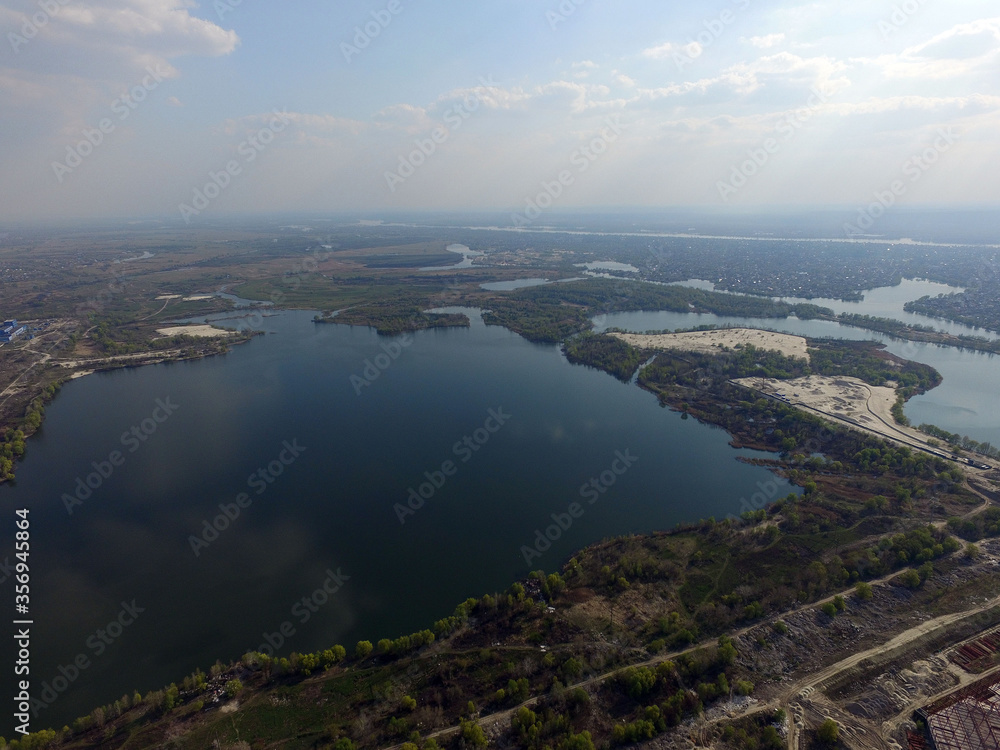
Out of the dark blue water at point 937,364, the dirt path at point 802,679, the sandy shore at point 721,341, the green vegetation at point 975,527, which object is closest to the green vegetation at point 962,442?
the dark blue water at point 937,364

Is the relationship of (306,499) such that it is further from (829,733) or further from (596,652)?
(829,733)

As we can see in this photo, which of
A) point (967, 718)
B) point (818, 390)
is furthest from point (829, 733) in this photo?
point (818, 390)

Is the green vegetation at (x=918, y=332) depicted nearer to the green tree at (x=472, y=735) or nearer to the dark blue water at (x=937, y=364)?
the dark blue water at (x=937, y=364)

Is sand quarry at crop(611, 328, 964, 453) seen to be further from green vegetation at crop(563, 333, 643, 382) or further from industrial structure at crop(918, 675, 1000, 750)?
industrial structure at crop(918, 675, 1000, 750)

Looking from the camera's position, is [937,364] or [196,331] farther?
[196,331]

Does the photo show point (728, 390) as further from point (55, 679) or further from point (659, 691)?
point (55, 679)
